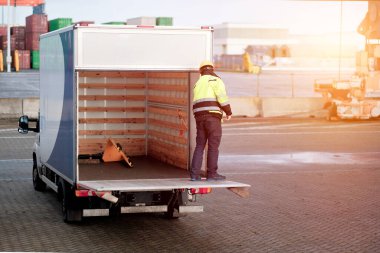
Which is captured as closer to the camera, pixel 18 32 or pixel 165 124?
pixel 165 124

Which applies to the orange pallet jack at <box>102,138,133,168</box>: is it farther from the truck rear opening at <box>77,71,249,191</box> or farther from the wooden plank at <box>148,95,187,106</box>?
the wooden plank at <box>148,95,187,106</box>

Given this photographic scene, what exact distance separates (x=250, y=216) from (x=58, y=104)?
3292 mm

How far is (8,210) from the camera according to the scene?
1298 centimetres

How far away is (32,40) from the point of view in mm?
60156

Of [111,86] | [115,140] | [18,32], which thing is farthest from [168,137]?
[18,32]

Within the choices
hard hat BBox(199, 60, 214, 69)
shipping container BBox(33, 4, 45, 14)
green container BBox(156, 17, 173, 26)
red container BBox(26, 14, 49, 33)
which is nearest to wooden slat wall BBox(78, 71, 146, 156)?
hard hat BBox(199, 60, 214, 69)

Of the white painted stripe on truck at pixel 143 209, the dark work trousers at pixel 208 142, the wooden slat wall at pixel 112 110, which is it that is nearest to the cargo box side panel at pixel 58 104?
the white painted stripe on truck at pixel 143 209

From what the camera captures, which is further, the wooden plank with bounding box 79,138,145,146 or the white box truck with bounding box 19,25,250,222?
the wooden plank with bounding box 79,138,145,146

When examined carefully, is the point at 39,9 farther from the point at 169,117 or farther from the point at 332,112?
the point at 169,117

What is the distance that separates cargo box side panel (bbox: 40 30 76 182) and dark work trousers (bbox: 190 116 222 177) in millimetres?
1692

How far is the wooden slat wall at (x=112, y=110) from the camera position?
1490 centimetres

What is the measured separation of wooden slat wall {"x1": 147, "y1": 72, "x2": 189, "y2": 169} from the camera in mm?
12969

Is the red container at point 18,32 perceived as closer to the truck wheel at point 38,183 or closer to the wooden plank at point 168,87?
the truck wheel at point 38,183

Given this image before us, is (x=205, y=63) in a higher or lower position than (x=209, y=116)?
higher
